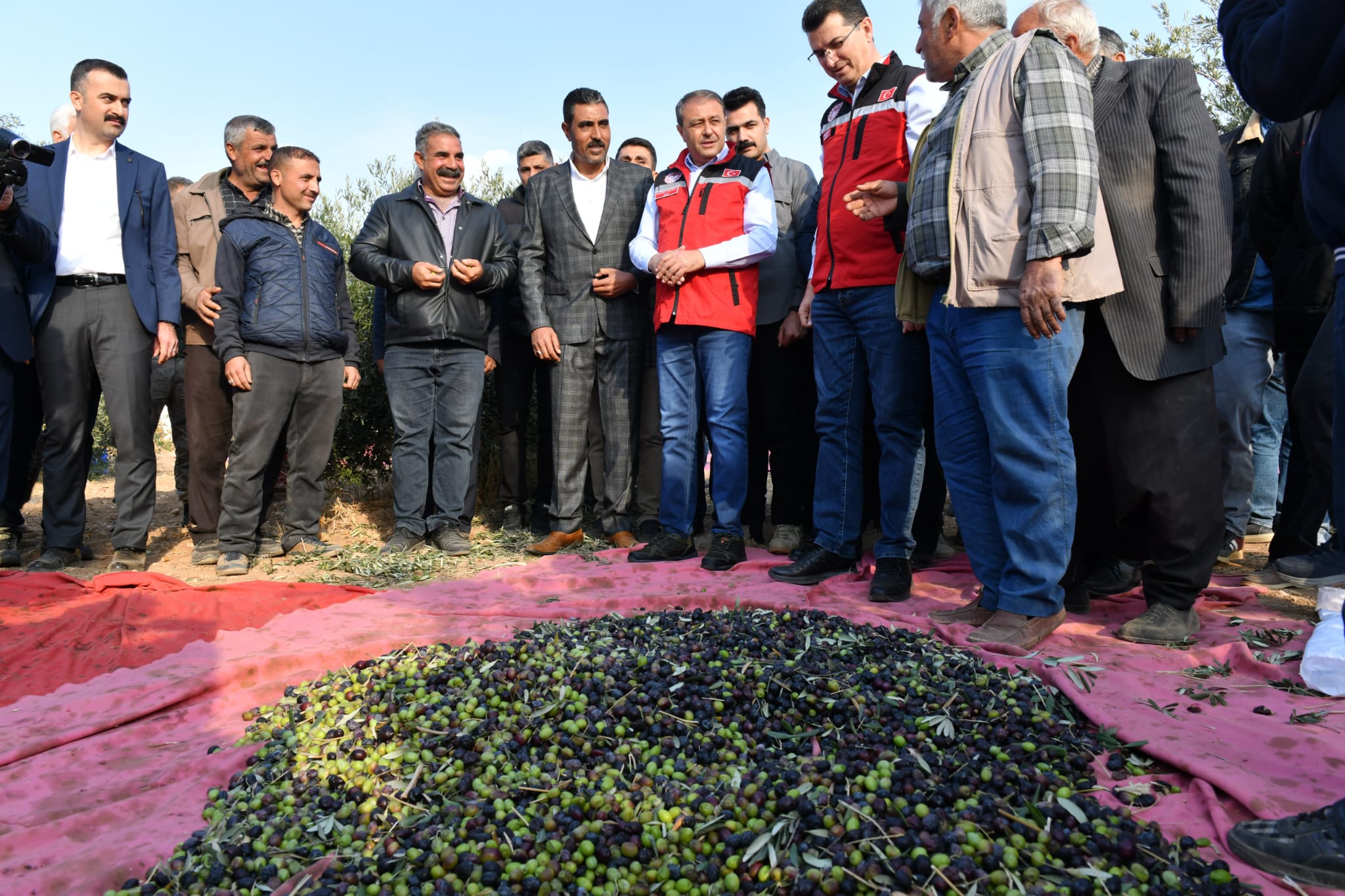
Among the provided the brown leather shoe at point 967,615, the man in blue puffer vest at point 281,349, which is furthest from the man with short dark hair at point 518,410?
the brown leather shoe at point 967,615

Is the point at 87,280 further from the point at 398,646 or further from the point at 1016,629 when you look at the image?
the point at 1016,629

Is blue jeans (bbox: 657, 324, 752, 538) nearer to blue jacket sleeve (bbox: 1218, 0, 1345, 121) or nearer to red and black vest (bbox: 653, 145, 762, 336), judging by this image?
red and black vest (bbox: 653, 145, 762, 336)

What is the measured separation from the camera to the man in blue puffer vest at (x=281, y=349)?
220 inches

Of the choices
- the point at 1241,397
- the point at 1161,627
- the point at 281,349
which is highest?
the point at 281,349

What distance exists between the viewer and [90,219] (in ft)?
17.8

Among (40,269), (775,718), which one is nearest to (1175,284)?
(775,718)

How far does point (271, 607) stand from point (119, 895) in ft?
8.34

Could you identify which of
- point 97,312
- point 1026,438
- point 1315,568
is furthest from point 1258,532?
point 97,312

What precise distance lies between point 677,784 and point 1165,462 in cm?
238

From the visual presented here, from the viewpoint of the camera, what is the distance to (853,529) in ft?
15.3

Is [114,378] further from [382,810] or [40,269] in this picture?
[382,810]

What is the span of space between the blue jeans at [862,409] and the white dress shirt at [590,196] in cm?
185

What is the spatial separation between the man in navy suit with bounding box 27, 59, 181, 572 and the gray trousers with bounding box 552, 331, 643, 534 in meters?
2.37

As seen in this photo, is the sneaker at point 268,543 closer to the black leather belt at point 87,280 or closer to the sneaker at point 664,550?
the black leather belt at point 87,280
